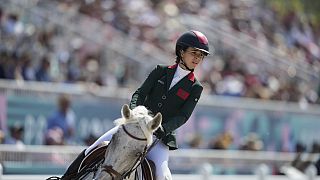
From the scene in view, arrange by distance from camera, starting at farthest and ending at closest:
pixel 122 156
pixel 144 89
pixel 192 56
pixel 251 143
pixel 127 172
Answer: pixel 251 143
pixel 192 56
pixel 144 89
pixel 127 172
pixel 122 156

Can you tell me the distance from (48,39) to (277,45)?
11845 mm

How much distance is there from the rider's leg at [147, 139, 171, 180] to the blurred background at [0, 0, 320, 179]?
589cm

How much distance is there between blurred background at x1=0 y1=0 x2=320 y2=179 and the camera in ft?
55.3

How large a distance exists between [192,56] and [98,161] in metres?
1.64

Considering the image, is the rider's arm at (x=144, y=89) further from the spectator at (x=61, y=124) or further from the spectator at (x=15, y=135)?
the spectator at (x=61, y=124)

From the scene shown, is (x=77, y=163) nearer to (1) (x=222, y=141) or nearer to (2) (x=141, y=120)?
(2) (x=141, y=120)

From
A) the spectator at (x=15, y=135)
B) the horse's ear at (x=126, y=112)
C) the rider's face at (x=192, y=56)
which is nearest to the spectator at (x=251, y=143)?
the spectator at (x=15, y=135)

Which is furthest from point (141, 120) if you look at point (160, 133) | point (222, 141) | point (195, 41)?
point (222, 141)

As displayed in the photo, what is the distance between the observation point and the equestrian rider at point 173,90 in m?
9.75

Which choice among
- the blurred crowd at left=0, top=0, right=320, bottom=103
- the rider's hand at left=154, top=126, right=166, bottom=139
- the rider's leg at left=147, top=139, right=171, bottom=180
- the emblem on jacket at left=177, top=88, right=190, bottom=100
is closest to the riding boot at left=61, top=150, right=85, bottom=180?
the rider's leg at left=147, top=139, right=171, bottom=180

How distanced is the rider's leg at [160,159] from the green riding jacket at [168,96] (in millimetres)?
100

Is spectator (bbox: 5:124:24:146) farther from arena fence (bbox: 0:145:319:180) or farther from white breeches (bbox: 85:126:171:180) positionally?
white breeches (bbox: 85:126:171:180)

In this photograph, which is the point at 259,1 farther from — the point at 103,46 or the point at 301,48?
the point at 103,46

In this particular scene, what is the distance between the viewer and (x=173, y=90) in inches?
392
